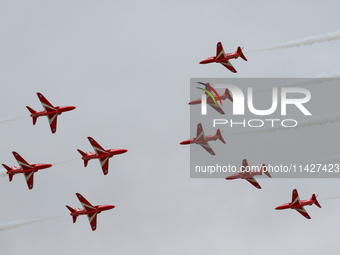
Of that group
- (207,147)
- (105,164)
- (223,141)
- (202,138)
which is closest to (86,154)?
(105,164)

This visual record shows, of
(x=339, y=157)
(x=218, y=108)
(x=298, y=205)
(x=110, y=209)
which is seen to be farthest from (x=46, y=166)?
(x=339, y=157)

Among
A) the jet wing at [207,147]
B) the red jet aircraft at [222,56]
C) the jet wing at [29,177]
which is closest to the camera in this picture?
the red jet aircraft at [222,56]

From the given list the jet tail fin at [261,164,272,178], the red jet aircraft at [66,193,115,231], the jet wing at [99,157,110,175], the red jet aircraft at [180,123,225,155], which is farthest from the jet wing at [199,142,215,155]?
the red jet aircraft at [66,193,115,231]

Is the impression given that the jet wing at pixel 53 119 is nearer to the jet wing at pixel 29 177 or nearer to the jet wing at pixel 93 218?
the jet wing at pixel 29 177

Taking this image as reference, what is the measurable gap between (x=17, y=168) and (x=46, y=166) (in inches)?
157

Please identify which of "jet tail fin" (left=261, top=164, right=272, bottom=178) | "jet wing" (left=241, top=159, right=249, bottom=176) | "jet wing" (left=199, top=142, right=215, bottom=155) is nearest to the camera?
"jet tail fin" (left=261, top=164, right=272, bottom=178)

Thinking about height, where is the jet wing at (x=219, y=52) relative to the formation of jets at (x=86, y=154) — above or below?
above

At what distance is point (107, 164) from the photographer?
4205 inches

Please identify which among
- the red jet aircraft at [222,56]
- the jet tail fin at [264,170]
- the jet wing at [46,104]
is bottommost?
the jet tail fin at [264,170]

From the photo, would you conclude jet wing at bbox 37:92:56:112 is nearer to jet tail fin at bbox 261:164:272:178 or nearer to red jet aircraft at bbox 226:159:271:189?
red jet aircraft at bbox 226:159:271:189

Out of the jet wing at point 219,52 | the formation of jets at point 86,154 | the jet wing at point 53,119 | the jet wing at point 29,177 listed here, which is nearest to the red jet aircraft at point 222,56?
the jet wing at point 219,52

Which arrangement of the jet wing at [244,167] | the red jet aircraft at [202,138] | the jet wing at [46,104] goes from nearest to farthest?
the jet wing at [46,104], the jet wing at [244,167], the red jet aircraft at [202,138]

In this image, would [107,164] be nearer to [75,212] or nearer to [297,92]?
[75,212]

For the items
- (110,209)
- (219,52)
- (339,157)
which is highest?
(219,52)
